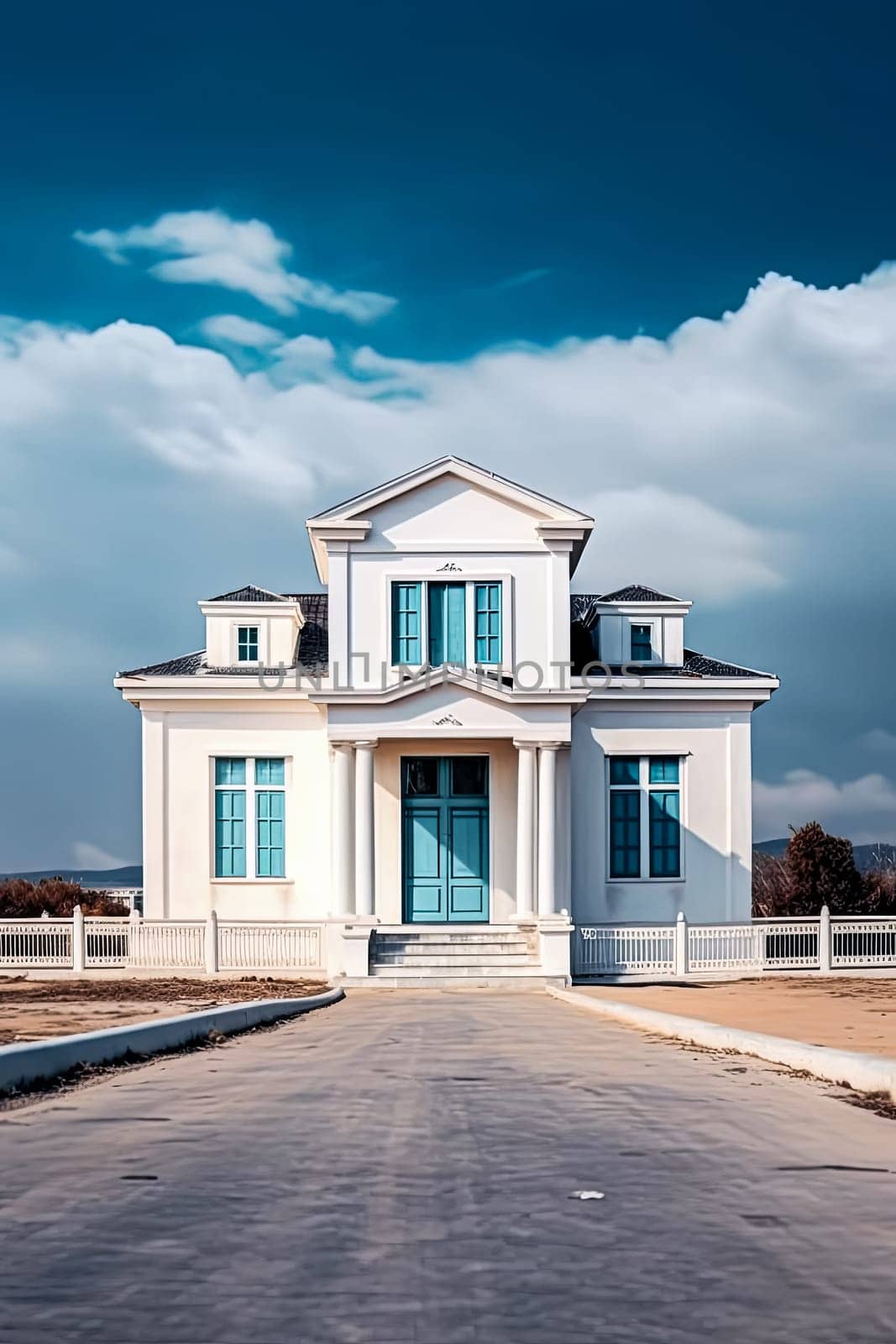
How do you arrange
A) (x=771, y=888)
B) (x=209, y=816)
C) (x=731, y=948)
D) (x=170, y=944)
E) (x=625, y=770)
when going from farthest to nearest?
(x=771, y=888), (x=625, y=770), (x=209, y=816), (x=731, y=948), (x=170, y=944)

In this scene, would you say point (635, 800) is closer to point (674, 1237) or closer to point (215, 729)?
point (215, 729)

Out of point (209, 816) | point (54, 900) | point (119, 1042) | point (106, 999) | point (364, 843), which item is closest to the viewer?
point (119, 1042)

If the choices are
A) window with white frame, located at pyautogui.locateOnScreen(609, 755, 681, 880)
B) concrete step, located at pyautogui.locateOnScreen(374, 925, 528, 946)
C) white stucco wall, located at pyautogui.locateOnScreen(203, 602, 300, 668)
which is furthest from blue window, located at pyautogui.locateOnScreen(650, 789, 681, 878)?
white stucco wall, located at pyautogui.locateOnScreen(203, 602, 300, 668)

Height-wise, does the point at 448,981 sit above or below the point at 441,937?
below

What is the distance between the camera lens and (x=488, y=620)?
93.5 ft

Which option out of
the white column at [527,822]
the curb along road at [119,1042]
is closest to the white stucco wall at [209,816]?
the white column at [527,822]

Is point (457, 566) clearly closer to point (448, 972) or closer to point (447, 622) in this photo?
point (447, 622)

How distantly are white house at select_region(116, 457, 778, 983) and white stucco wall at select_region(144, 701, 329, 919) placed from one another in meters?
0.04

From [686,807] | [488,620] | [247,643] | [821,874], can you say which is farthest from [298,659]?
[821,874]

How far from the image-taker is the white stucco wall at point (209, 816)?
28859 mm

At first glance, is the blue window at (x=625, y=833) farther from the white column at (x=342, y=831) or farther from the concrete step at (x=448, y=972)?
the white column at (x=342, y=831)

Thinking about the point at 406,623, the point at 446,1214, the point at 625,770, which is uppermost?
the point at 406,623

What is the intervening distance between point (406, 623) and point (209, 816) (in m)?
5.46

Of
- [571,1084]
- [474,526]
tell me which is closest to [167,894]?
[474,526]
